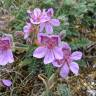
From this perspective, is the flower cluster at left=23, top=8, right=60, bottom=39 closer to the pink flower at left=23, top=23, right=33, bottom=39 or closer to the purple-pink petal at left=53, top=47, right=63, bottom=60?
the pink flower at left=23, top=23, right=33, bottom=39

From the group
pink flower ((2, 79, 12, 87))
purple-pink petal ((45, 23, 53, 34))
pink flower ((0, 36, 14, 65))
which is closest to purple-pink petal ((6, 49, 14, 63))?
pink flower ((0, 36, 14, 65))

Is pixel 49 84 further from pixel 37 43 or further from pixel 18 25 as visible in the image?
pixel 18 25

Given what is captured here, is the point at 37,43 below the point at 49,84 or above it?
above

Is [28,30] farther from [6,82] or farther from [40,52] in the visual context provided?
[6,82]

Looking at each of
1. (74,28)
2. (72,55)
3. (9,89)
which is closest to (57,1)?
(74,28)

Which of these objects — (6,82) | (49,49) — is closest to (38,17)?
(49,49)

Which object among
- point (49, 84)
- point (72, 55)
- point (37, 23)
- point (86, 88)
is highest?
point (37, 23)

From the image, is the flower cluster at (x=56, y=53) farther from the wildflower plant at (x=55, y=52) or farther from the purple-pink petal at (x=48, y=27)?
the purple-pink petal at (x=48, y=27)
